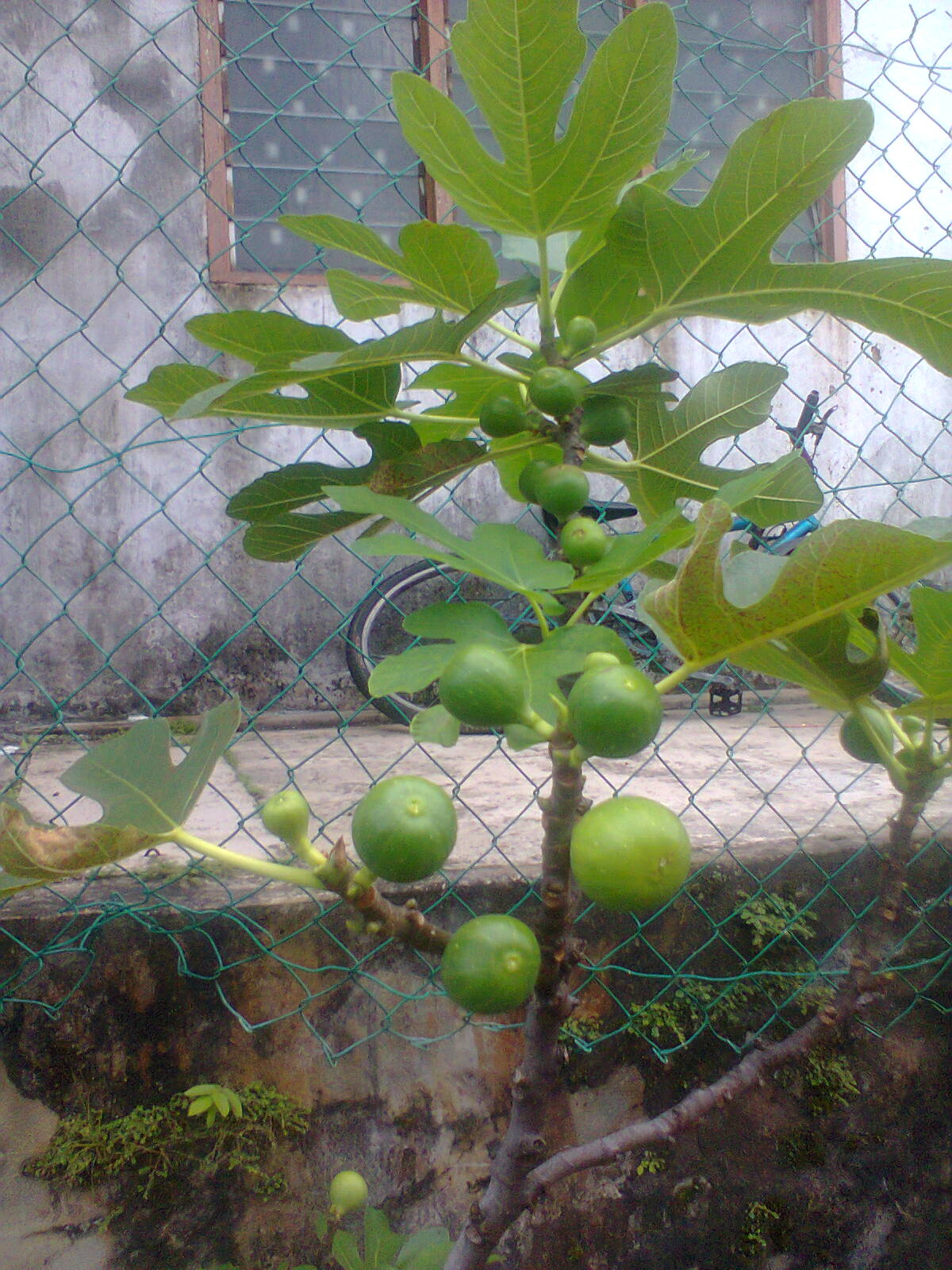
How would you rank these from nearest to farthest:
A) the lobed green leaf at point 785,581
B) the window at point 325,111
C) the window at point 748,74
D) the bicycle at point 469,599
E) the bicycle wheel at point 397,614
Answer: the lobed green leaf at point 785,581
the bicycle at point 469,599
the bicycle wheel at point 397,614
the window at point 325,111
the window at point 748,74

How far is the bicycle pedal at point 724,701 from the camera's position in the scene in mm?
3852

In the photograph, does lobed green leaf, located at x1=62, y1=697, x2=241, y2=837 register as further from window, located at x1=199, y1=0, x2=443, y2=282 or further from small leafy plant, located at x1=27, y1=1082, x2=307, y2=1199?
window, located at x1=199, y1=0, x2=443, y2=282

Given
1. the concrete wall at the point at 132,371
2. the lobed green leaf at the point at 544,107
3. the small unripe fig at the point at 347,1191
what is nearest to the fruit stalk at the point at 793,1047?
the small unripe fig at the point at 347,1191

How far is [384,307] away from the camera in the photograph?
67 cm

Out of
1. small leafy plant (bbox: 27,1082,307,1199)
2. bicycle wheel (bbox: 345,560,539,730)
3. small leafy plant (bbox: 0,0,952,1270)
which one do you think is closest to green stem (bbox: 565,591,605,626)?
small leafy plant (bbox: 0,0,952,1270)

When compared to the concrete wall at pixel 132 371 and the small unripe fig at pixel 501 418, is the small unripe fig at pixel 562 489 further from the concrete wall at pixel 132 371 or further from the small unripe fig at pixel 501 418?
the concrete wall at pixel 132 371

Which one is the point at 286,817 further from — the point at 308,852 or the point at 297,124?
the point at 297,124

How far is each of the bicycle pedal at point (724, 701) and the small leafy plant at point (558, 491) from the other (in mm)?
3199

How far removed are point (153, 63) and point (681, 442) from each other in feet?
13.7

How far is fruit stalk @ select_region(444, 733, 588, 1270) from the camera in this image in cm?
53

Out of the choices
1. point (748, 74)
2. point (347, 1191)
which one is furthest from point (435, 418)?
point (748, 74)

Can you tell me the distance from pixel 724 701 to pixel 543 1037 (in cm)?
344

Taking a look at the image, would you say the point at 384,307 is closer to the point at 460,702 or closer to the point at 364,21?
the point at 460,702

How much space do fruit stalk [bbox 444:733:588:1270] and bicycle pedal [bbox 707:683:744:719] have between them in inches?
130
